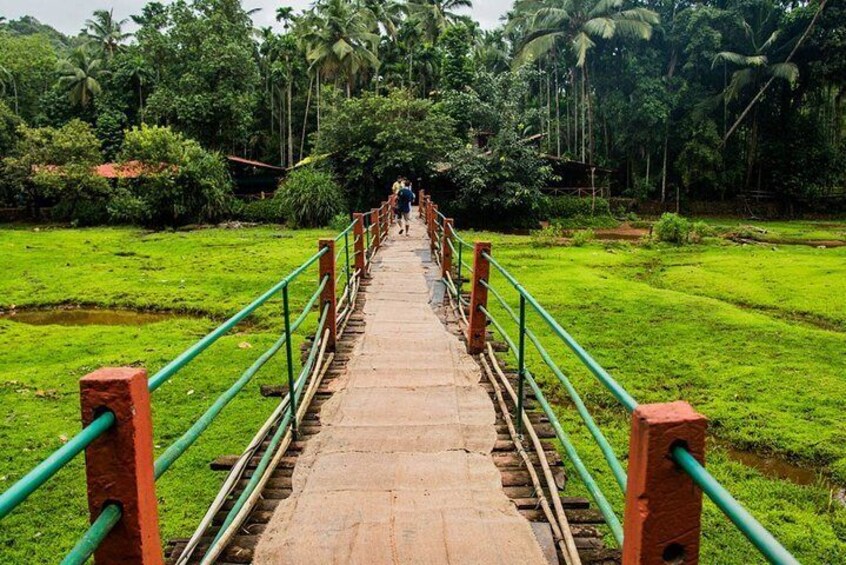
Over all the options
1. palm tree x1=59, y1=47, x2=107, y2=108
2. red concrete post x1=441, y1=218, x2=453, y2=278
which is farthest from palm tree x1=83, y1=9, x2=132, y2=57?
red concrete post x1=441, y1=218, x2=453, y2=278

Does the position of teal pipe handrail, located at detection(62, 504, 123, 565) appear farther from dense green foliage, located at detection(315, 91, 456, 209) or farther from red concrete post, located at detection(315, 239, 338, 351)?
dense green foliage, located at detection(315, 91, 456, 209)

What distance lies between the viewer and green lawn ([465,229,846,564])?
4895 millimetres

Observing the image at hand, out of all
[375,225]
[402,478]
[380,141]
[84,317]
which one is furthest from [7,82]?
[402,478]

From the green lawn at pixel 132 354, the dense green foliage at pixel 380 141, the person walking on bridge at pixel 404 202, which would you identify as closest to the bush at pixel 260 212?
the dense green foliage at pixel 380 141

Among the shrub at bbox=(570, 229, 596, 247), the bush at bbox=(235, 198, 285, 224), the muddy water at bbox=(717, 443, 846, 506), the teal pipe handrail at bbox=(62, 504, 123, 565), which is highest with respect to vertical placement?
the bush at bbox=(235, 198, 285, 224)

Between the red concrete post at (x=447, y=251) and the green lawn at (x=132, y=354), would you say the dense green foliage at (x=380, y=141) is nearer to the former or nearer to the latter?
the green lawn at (x=132, y=354)

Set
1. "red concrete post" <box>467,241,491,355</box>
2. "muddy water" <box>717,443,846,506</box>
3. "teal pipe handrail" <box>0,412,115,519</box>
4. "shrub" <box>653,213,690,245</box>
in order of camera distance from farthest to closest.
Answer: "shrub" <box>653,213,690,245</box> < "red concrete post" <box>467,241,491,355</box> < "muddy water" <box>717,443,846,506</box> < "teal pipe handrail" <box>0,412,115,519</box>

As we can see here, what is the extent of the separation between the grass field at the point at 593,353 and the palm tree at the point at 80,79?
22296mm

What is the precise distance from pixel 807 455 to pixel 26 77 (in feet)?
155

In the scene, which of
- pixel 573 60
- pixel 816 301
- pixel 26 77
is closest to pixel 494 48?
pixel 573 60

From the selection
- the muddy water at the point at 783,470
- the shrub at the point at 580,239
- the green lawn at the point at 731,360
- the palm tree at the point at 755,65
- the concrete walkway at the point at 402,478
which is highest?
the palm tree at the point at 755,65

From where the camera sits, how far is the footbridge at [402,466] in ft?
5.18

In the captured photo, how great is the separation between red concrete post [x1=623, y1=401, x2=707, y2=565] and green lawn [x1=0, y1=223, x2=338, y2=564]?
3.61 m

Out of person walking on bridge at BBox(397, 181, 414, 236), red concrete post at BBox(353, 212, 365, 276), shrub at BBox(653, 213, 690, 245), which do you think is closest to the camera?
red concrete post at BBox(353, 212, 365, 276)
